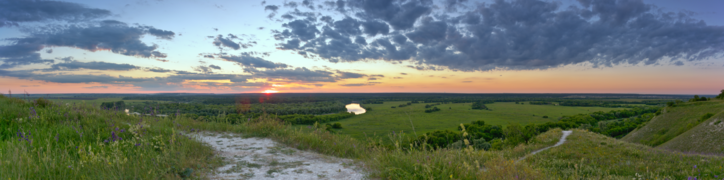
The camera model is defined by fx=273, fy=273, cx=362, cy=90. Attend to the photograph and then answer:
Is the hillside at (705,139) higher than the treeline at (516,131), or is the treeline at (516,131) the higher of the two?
the hillside at (705,139)

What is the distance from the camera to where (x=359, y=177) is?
16.6 feet

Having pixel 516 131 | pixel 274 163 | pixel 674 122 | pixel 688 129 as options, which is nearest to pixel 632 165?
pixel 274 163

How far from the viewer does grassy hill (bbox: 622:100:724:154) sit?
75.7 ft

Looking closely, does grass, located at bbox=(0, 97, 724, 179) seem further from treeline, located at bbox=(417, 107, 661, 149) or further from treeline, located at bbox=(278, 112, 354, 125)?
treeline, located at bbox=(278, 112, 354, 125)

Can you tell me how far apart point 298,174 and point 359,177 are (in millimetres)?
1195

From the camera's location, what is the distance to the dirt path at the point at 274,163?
5160 mm

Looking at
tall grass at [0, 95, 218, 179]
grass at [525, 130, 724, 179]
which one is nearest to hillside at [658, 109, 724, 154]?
grass at [525, 130, 724, 179]

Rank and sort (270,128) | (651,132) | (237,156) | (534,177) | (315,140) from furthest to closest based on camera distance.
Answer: (651,132)
(270,128)
(315,140)
(237,156)
(534,177)

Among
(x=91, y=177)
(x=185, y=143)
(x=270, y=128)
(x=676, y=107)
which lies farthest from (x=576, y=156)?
(x=676, y=107)

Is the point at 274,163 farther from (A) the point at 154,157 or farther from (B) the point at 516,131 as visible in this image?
(B) the point at 516,131

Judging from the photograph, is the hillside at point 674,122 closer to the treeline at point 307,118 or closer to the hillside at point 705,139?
the hillside at point 705,139

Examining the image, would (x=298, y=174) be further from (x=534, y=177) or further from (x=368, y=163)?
(x=534, y=177)

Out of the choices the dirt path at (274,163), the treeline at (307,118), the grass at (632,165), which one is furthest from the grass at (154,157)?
the treeline at (307,118)

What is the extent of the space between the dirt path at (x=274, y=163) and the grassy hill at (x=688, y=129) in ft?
99.5
